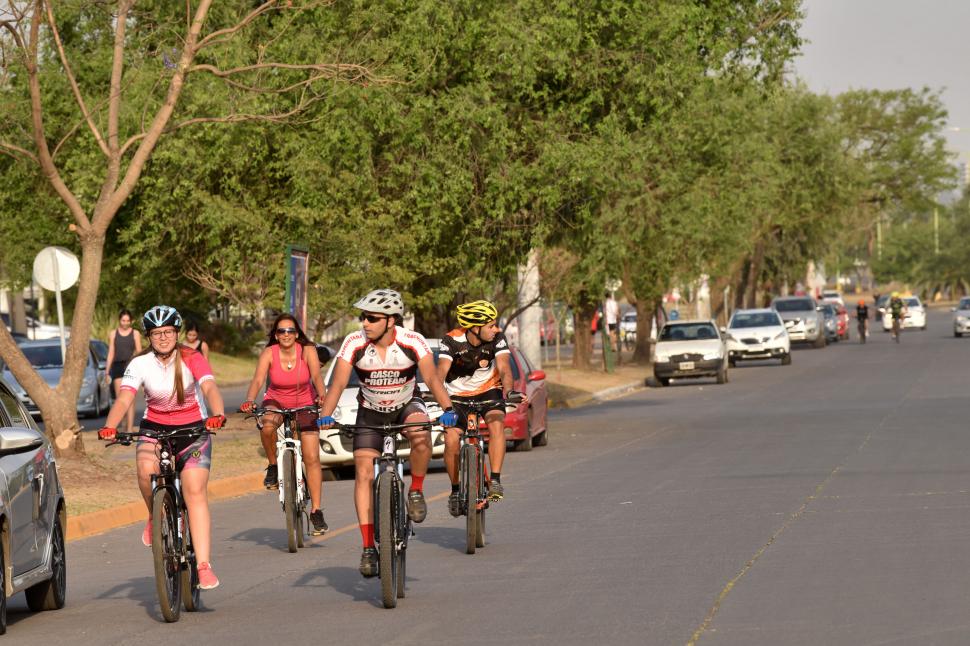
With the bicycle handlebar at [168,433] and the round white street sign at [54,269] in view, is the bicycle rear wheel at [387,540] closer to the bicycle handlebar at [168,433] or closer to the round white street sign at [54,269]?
the bicycle handlebar at [168,433]

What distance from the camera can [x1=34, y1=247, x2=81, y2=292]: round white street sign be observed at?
87.1ft

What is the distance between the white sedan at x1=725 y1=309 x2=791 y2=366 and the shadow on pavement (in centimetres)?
3886

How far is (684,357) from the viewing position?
42.3 m

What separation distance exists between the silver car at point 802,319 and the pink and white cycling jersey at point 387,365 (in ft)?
178

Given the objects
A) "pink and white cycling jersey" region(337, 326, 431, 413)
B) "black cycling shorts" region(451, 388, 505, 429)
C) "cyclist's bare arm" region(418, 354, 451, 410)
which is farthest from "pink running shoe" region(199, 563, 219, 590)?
"black cycling shorts" region(451, 388, 505, 429)

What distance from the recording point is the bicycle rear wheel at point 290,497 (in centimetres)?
1302

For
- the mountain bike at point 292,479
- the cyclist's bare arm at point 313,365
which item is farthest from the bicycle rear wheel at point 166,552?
the cyclist's bare arm at point 313,365

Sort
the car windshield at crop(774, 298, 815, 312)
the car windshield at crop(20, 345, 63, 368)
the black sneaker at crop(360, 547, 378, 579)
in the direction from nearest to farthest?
1. the black sneaker at crop(360, 547, 378, 579)
2. the car windshield at crop(20, 345, 63, 368)
3. the car windshield at crop(774, 298, 815, 312)

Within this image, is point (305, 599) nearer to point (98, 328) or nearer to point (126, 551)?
point (126, 551)

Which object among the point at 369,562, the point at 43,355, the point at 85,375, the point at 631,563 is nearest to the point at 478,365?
the point at 631,563

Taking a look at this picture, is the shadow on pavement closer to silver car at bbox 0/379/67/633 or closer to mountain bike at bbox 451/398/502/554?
mountain bike at bbox 451/398/502/554

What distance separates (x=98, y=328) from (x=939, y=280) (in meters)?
111

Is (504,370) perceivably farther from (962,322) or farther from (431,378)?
(962,322)

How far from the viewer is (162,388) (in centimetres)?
1009
